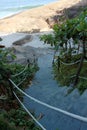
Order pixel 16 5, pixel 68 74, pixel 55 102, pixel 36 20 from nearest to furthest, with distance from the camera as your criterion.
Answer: pixel 55 102 < pixel 68 74 < pixel 36 20 < pixel 16 5

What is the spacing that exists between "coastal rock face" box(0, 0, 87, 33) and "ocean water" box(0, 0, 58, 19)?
13.9 metres

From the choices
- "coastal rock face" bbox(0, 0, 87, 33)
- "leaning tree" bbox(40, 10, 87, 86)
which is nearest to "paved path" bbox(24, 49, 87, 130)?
"leaning tree" bbox(40, 10, 87, 86)

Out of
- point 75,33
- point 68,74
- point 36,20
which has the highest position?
point 75,33

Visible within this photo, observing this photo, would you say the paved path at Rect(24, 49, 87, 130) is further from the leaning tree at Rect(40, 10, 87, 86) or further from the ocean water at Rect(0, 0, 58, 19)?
the ocean water at Rect(0, 0, 58, 19)

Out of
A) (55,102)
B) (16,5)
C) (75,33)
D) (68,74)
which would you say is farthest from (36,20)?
(16,5)

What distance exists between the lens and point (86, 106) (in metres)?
5.16

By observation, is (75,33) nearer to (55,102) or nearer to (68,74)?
(55,102)

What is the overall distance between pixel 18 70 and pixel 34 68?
52 cm

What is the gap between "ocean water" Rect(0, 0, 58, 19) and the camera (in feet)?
125

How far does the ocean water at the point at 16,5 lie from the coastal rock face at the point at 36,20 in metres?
13.9

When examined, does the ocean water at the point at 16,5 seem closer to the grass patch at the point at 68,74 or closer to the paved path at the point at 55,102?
the grass patch at the point at 68,74

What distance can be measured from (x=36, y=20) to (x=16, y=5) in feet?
72.6

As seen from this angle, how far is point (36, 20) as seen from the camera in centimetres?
2003

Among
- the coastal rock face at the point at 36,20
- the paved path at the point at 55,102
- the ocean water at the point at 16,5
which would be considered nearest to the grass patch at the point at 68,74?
the paved path at the point at 55,102
